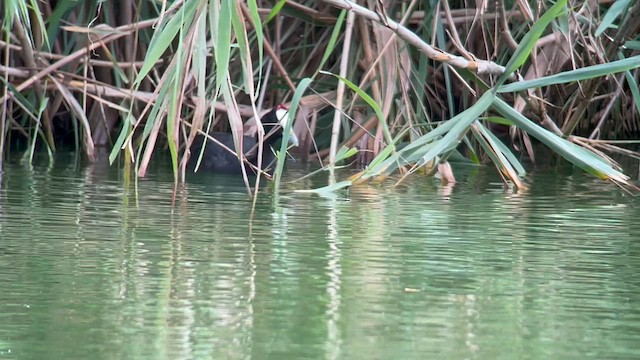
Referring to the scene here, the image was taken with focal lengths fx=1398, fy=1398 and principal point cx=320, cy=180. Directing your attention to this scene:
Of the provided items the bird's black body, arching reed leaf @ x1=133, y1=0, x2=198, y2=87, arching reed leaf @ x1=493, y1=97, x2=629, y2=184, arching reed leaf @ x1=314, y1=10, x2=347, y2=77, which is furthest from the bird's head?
arching reed leaf @ x1=133, y1=0, x2=198, y2=87

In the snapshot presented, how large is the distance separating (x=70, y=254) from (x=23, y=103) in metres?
3.63

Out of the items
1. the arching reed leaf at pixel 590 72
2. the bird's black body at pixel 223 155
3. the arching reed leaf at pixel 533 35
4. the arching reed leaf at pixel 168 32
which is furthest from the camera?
the bird's black body at pixel 223 155

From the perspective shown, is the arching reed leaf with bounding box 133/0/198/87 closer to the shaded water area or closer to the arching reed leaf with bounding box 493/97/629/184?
the shaded water area

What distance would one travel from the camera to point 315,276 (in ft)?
12.2

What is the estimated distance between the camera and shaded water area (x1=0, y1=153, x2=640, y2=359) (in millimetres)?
2902

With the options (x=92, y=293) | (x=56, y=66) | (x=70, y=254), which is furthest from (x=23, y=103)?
(x=92, y=293)

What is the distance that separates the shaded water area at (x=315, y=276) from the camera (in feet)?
9.52

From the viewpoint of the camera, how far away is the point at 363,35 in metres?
7.39

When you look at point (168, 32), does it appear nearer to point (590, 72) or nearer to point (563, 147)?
point (590, 72)

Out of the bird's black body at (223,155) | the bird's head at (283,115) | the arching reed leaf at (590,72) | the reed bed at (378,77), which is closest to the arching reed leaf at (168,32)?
the reed bed at (378,77)

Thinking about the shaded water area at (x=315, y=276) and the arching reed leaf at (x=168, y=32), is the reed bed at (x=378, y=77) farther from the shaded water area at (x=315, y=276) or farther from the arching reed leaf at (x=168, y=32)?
the arching reed leaf at (x=168, y=32)

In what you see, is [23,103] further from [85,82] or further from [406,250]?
[406,250]

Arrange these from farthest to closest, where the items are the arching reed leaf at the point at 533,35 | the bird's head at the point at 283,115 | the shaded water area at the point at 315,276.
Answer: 1. the bird's head at the point at 283,115
2. the arching reed leaf at the point at 533,35
3. the shaded water area at the point at 315,276

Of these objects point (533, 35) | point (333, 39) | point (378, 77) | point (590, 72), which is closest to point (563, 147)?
point (590, 72)
